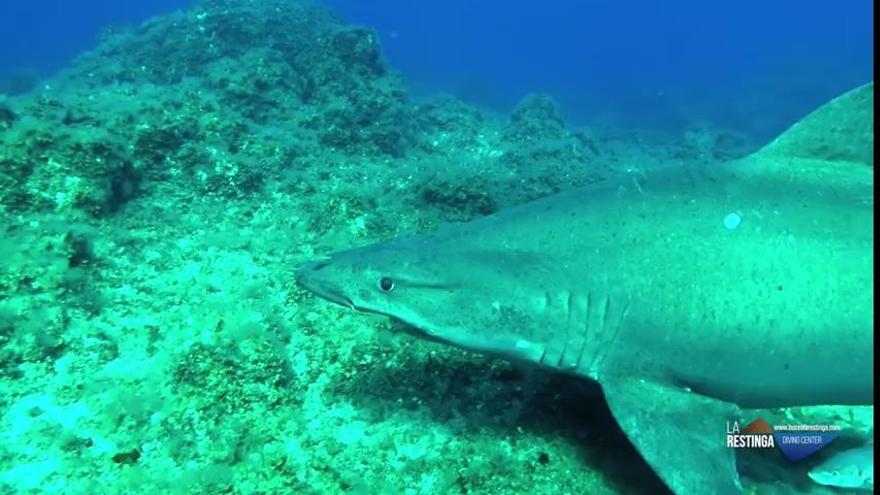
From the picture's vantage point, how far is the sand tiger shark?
9.35 ft

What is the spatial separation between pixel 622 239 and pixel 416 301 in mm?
1189

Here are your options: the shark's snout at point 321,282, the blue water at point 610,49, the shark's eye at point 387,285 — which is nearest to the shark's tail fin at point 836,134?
the shark's eye at point 387,285

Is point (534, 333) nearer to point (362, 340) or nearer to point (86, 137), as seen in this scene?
point (362, 340)

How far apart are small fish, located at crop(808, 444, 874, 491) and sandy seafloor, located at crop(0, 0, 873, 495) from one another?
0.43 ft

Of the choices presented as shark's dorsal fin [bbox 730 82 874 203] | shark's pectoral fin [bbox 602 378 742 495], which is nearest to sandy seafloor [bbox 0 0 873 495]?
shark's pectoral fin [bbox 602 378 742 495]

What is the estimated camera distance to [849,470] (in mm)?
3391

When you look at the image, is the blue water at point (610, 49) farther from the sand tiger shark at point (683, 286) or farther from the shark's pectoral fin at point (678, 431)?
the shark's pectoral fin at point (678, 431)

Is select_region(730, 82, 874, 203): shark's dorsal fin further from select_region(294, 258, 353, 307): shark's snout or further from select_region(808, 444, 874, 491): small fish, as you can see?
select_region(294, 258, 353, 307): shark's snout

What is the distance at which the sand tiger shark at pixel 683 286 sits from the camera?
2.85 metres

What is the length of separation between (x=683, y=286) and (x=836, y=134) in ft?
4.36

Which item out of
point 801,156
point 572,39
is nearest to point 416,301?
point 801,156

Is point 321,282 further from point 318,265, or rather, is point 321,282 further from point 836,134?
point 836,134

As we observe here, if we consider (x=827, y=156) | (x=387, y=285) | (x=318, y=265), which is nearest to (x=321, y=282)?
(x=318, y=265)

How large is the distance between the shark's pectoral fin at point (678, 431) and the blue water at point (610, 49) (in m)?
27.2
